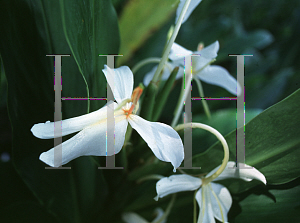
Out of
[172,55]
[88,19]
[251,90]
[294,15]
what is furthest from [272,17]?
[88,19]

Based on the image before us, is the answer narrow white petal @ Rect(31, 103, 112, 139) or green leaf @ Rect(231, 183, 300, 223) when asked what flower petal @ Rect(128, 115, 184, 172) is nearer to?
narrow white petal @ Rect(31, 103, 112, 139)

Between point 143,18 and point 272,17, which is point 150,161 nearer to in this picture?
point 143,18

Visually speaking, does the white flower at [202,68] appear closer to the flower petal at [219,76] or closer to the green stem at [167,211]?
the flower petal at [219,76]

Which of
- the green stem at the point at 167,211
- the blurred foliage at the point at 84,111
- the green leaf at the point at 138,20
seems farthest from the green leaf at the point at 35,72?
the green leaf at the point at 138,20

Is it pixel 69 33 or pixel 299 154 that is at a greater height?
pixel 69 33

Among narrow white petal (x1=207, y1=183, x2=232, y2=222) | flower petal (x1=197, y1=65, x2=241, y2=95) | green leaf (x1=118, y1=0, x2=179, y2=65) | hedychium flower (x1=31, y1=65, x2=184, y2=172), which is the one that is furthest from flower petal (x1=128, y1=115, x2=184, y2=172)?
green leaf (x1=118, y1=0, x2=179, y2=65)

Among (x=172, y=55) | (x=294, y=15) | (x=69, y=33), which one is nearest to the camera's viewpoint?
(x=69, y=33)
